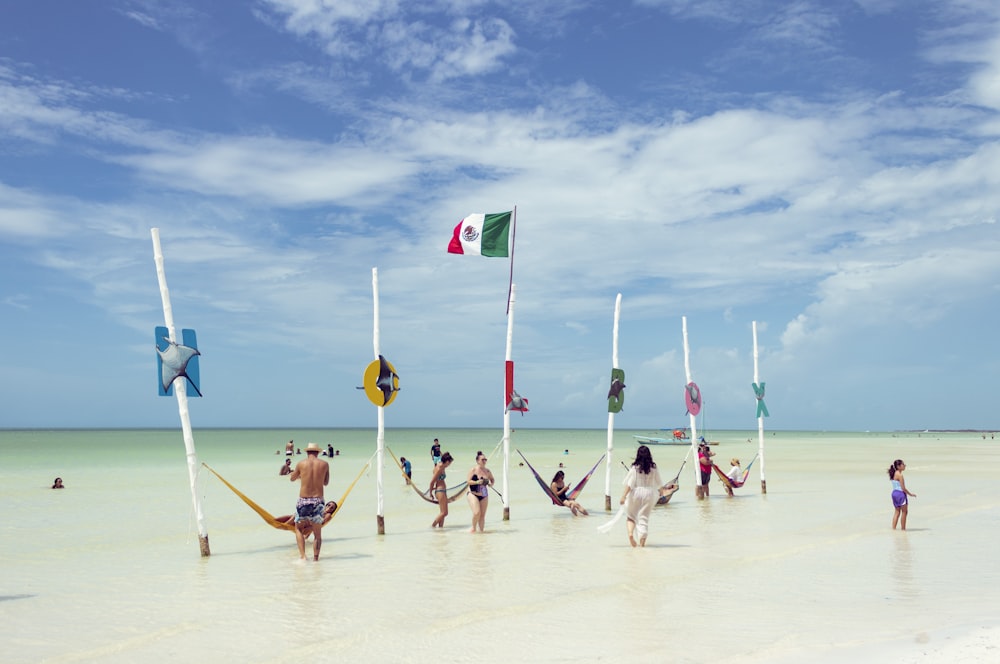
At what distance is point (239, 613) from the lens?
886 centimetres

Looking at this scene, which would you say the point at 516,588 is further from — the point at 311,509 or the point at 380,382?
the point at 380,382

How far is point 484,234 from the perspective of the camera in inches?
649

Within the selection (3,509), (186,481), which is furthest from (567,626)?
(186,481)

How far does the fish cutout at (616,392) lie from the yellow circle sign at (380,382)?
18.9 ft

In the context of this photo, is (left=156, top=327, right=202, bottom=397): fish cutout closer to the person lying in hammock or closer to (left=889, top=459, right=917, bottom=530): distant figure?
the person lying in hammock

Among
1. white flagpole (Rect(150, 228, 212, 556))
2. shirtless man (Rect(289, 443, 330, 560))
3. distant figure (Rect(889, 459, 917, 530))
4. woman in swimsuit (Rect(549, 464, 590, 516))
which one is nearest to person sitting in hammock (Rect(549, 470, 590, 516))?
woman in swimsuit (Rect(549, 464, 590, 516))

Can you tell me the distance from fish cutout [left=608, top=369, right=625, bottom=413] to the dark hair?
5372 mm

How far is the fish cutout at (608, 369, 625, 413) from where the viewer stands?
59.6 ft

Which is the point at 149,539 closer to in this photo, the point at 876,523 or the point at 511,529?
the point at 511,529

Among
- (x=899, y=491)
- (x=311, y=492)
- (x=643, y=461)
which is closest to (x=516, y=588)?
(x=643, y=461)

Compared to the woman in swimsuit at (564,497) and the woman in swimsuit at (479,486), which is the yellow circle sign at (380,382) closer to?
the woman in swimsuit at (479,486)

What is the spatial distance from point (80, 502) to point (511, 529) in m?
14.0

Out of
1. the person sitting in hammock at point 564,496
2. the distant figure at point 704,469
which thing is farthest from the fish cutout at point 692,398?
the person sitting in hammock at point 564,496

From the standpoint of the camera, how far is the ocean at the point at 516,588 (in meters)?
7.42
